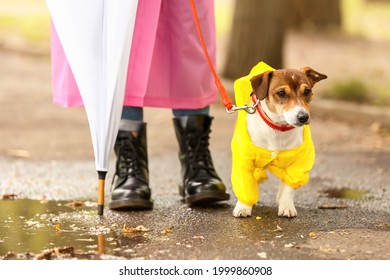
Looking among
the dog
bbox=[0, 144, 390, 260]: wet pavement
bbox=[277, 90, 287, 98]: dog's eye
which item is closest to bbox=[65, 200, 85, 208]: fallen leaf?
bbox=[0, 144, 390, 260]: wet pavement

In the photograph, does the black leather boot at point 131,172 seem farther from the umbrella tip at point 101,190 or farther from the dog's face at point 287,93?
the dog's face at point 287,93

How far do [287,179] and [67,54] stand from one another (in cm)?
121

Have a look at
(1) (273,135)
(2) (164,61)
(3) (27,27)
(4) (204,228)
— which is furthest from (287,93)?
(3) (27,27)

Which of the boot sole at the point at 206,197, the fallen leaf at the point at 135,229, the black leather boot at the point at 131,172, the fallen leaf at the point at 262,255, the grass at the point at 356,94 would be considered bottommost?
the fallen leaf at the point at 262,255

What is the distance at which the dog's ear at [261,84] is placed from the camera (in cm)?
386

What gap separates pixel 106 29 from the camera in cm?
395

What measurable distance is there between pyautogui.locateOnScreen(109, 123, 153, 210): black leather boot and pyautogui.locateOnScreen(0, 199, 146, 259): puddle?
6.9 inches

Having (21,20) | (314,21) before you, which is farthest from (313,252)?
(21,20)

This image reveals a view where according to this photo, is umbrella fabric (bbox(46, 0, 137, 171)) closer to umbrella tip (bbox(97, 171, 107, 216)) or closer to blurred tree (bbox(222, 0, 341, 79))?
umbrella tip (bbox(97, 171, 107, 216))

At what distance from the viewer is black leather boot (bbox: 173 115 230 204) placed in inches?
171

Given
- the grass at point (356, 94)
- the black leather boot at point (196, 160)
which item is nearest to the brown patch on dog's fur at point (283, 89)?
the black leather boot at point (196, 160)

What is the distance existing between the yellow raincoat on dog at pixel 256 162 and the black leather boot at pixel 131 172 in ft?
1.75

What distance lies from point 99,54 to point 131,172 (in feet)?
2.32
